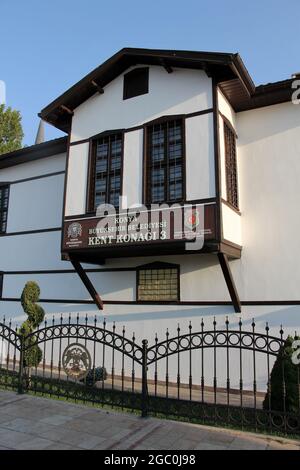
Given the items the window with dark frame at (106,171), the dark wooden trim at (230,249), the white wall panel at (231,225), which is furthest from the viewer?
the window with dark frame at (106,171)

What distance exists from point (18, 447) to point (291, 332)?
5.74 m

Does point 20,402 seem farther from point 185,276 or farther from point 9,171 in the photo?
point 9,171

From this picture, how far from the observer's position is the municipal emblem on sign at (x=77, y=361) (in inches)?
260

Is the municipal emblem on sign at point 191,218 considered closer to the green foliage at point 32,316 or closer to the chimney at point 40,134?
the green foliage at point 32,316

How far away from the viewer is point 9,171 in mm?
13680

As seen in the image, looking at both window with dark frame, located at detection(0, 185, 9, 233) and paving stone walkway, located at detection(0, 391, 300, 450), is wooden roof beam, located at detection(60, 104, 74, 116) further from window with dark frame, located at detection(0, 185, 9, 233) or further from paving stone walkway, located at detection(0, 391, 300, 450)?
paving stone walkway, located at detection(0, 391, 300, 450)

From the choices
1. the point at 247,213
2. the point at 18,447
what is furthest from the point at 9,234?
the point at 18,447

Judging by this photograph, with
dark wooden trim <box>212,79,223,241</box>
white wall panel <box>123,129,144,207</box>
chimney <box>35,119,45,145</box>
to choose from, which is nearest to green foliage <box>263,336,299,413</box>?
dark wooden trim <box>212,79,223,241</box>

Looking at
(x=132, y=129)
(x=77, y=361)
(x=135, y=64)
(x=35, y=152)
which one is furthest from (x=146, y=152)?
(x=35, y=152)

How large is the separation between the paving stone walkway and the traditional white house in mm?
3548

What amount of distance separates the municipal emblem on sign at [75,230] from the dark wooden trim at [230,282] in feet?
11.4

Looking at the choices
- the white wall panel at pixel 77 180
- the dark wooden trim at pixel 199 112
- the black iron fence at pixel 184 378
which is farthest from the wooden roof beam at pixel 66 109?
the black iron fence at pixel 184 378

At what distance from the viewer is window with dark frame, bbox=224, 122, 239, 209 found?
27.8ft

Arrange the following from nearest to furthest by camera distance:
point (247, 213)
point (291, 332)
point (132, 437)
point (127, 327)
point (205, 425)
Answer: point (132, 437) → point (205, 425) → point (291, 332) → point (247, 213) → point (127, 327)
